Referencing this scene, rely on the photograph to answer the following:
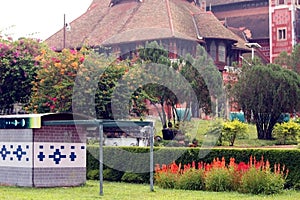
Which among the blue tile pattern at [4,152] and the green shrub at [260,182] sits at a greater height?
the blue tile pattern at [4,152]

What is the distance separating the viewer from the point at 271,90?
3953 centimetres

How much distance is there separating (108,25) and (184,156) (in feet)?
128

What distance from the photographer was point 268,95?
39.5 metres

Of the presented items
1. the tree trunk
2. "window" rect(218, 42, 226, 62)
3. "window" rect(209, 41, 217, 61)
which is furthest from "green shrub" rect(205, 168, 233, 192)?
"window" rect(218, 42, 226, 62)

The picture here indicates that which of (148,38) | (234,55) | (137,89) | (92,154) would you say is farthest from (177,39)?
(92,154)

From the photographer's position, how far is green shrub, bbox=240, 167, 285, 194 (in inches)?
722

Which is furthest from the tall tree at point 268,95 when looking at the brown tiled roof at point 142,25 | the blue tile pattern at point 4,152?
the blue tile pattern at point 4,152

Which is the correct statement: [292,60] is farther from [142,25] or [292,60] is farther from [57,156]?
[57,156]

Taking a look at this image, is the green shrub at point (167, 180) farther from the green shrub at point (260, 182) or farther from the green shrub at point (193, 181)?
the green shrub at point (260, 182)

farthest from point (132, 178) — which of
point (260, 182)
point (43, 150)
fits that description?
point (260, 182)

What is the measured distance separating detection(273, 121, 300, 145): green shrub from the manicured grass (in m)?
18.6

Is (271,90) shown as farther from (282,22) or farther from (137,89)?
(282,22)

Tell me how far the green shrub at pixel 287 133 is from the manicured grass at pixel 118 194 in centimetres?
1861

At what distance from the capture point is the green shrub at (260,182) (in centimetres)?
1834
